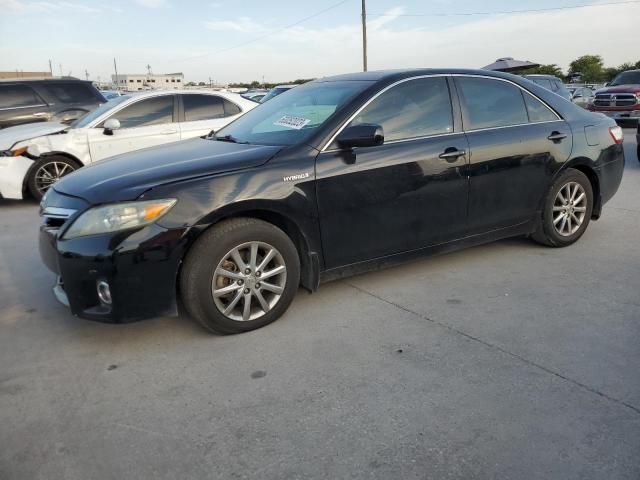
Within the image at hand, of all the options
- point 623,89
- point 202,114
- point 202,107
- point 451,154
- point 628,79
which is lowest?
point 451,154

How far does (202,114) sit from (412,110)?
4834 millimetres

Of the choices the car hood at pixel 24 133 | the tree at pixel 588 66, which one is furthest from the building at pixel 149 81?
the car hood at pixel 24 133

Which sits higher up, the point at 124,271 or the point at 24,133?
the point at 24,133

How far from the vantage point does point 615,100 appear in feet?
56.3

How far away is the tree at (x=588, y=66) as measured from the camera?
5200 cm

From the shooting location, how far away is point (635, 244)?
4922 millimetres

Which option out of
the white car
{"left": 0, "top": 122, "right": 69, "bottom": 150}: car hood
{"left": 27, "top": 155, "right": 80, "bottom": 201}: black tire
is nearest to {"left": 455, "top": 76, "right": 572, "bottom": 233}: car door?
the white car

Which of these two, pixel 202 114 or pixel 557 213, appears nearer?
pixel 557 213

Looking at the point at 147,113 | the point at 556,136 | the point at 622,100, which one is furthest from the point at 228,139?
the point at 622,100

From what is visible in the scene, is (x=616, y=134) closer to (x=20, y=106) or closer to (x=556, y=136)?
(x=556, y=136)

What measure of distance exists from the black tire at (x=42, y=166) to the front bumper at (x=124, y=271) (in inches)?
191

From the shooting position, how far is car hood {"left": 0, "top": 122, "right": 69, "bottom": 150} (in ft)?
23.3

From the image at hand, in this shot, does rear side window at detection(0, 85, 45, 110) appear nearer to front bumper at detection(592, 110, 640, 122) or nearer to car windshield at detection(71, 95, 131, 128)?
Answer: car windshield at detection(71, 95, 131, 128)

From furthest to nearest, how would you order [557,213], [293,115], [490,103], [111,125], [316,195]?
[111,125] → [557,213] → [490,103] → [293,115] → [316,195]
